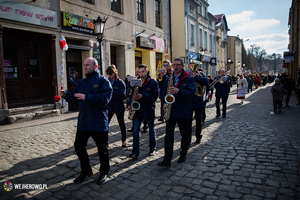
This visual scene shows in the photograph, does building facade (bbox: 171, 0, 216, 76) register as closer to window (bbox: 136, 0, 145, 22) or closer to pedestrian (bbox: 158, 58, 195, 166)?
window (bbox: 136, 0, 145, 22)

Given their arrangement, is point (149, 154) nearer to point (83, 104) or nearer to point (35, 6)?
point (83, 104)

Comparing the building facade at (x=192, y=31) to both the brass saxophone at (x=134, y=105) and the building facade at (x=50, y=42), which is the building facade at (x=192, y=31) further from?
the brass saxophone at (x=134, y=105)

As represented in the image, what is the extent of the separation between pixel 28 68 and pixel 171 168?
8.53 metres

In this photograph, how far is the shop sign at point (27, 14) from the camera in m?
8.26

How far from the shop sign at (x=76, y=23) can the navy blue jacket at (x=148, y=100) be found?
775cm

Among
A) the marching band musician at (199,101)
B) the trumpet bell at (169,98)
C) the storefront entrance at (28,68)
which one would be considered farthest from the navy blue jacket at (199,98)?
the storefront entrance at (28,68)

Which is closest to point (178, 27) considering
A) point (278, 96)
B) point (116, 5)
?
Result: point (116, 5)

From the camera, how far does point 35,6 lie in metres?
9.31

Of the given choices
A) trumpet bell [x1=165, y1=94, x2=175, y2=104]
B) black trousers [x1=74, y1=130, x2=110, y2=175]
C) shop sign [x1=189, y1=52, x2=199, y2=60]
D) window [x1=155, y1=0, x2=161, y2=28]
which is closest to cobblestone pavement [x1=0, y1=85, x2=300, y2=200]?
black trousers [x1=74, y1=130, x2=110, y2=175]

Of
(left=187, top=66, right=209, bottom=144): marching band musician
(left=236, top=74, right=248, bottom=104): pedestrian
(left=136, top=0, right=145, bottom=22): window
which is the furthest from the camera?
(left=136, top=0, right=145, bottom=22): window

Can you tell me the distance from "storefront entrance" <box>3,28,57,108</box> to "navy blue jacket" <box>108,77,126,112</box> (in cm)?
614

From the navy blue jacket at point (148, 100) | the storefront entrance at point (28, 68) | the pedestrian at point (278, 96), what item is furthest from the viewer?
the pedestrian at point (278, 96)

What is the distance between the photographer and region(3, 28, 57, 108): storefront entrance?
9156mm

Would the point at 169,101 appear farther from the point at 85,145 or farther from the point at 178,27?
the point at 178,27
